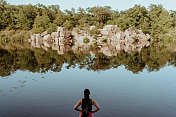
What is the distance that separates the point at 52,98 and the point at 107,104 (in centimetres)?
369

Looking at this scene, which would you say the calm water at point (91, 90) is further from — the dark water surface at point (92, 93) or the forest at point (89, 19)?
the forest at point (89, 19)

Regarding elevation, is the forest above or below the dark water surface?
above

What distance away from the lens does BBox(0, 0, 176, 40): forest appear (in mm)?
72219

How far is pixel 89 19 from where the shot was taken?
8400 centimetres

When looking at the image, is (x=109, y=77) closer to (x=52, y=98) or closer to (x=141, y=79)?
(x=141, y=79)

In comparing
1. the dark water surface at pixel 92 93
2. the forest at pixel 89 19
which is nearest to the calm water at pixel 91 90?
the dark water surface at pixel 92 93

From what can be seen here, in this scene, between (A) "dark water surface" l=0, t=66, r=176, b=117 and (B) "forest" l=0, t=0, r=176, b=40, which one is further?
(B) "forest" l=0, t=0, r=176, b=40

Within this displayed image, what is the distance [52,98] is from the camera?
11867 millimetres

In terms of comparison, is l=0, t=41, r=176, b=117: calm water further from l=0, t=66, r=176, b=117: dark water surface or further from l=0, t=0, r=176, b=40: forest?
l=0, t=0, r=176, b=40: forest

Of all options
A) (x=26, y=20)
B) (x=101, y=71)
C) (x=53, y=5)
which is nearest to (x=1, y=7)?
(x=26, y=20)

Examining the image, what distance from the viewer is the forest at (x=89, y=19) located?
72.2m

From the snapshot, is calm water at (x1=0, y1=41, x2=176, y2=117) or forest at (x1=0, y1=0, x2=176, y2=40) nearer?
calm water at (x1=0, y1=41, x2=176, y2=117)

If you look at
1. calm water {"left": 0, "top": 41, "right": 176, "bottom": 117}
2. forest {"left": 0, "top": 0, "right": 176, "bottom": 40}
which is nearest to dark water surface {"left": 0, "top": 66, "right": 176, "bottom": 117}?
calm water {"left": 0, "top": 41, "right": 176, "bottom": 117}

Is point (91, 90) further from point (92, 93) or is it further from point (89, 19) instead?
point (89, 19)
